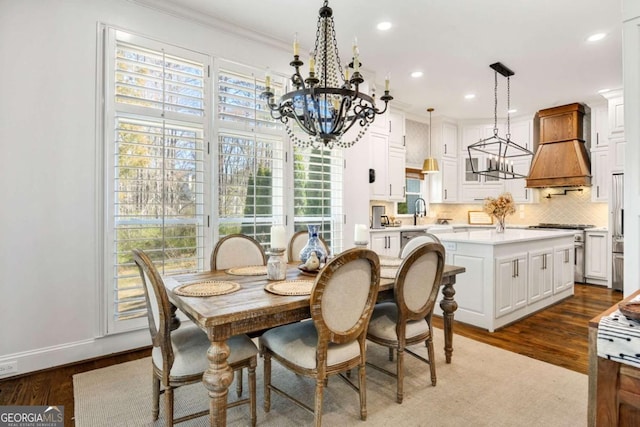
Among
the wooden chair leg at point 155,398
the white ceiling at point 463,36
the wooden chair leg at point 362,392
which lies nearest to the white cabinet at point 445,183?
the white ceiling at point 463,36

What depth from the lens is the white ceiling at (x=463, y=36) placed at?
312 cm

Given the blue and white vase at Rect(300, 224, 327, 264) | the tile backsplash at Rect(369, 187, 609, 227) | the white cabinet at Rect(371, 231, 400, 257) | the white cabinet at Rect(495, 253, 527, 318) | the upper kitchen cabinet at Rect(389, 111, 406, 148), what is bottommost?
the white cabinet at Rect(495, 253, 527, 318)

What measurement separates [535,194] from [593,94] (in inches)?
75.1

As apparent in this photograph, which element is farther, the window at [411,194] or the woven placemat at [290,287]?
the window at [411,194]

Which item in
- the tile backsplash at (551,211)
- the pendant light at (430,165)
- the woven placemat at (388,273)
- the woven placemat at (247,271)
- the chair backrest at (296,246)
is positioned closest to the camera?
the woven placemat at (388,273)

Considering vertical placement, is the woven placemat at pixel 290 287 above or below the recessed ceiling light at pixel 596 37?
below

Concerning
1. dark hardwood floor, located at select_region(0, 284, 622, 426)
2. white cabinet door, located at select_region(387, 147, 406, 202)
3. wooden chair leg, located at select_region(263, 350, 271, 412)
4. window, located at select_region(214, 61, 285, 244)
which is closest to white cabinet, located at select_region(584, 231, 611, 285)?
dark hardwood floor, located at select_region(0, 284, 622, 426)

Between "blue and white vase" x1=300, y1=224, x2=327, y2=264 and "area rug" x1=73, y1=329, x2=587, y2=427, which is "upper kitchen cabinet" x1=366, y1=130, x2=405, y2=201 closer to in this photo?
"blue and white vase" x1=300, y1=224, x2=327, y2=264

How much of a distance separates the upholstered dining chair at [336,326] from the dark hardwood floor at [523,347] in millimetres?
1399

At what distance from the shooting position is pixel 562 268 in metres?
4.69

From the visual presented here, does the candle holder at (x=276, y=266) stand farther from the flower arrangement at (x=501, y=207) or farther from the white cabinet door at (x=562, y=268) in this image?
the white cabinet door at (x=562, y=268)

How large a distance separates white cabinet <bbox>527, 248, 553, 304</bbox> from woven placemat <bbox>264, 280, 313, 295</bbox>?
3170 mm

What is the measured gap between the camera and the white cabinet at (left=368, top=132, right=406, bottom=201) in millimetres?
5297

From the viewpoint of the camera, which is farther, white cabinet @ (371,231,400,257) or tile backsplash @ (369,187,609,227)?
tile backsplash @ (369,187,609,227)
